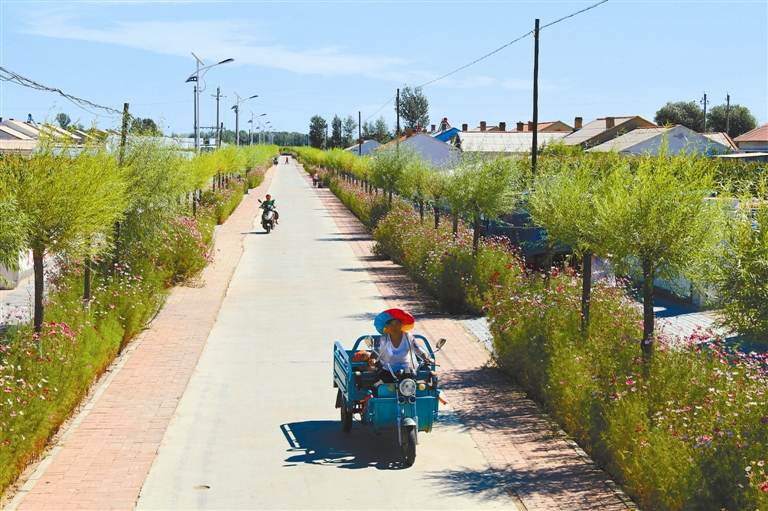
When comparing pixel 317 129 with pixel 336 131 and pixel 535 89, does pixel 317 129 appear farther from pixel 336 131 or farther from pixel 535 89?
pixel 535 89

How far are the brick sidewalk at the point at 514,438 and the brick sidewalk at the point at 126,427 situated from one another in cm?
301

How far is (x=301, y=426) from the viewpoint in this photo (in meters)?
9.55

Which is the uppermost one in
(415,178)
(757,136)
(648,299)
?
(757,136)

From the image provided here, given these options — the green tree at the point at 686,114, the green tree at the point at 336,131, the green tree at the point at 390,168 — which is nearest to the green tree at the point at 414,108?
the green tree at the point at 336,131

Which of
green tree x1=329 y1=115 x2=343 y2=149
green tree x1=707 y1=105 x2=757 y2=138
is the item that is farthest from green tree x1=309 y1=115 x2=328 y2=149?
green tree x1=707 y1=105 x2=757 y2=138

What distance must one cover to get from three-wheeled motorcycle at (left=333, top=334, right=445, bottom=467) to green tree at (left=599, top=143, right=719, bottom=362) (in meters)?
2.29

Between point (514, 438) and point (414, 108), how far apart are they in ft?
456

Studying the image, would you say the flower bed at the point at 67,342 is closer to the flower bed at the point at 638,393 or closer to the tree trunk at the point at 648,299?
the flower bed at the point at 638,393

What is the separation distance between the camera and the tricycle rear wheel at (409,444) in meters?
8.22

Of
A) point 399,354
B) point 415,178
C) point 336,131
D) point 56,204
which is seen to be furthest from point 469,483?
point 336,131

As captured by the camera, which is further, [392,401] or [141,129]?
[141,129]

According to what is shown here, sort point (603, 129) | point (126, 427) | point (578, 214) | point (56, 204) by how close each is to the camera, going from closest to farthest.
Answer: point (126, 427)
point (56, 204)
point (578, 214)
point (603, 129)

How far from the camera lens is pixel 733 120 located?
9500 cm

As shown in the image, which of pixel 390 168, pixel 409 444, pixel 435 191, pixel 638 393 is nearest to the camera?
pixel 638 393
